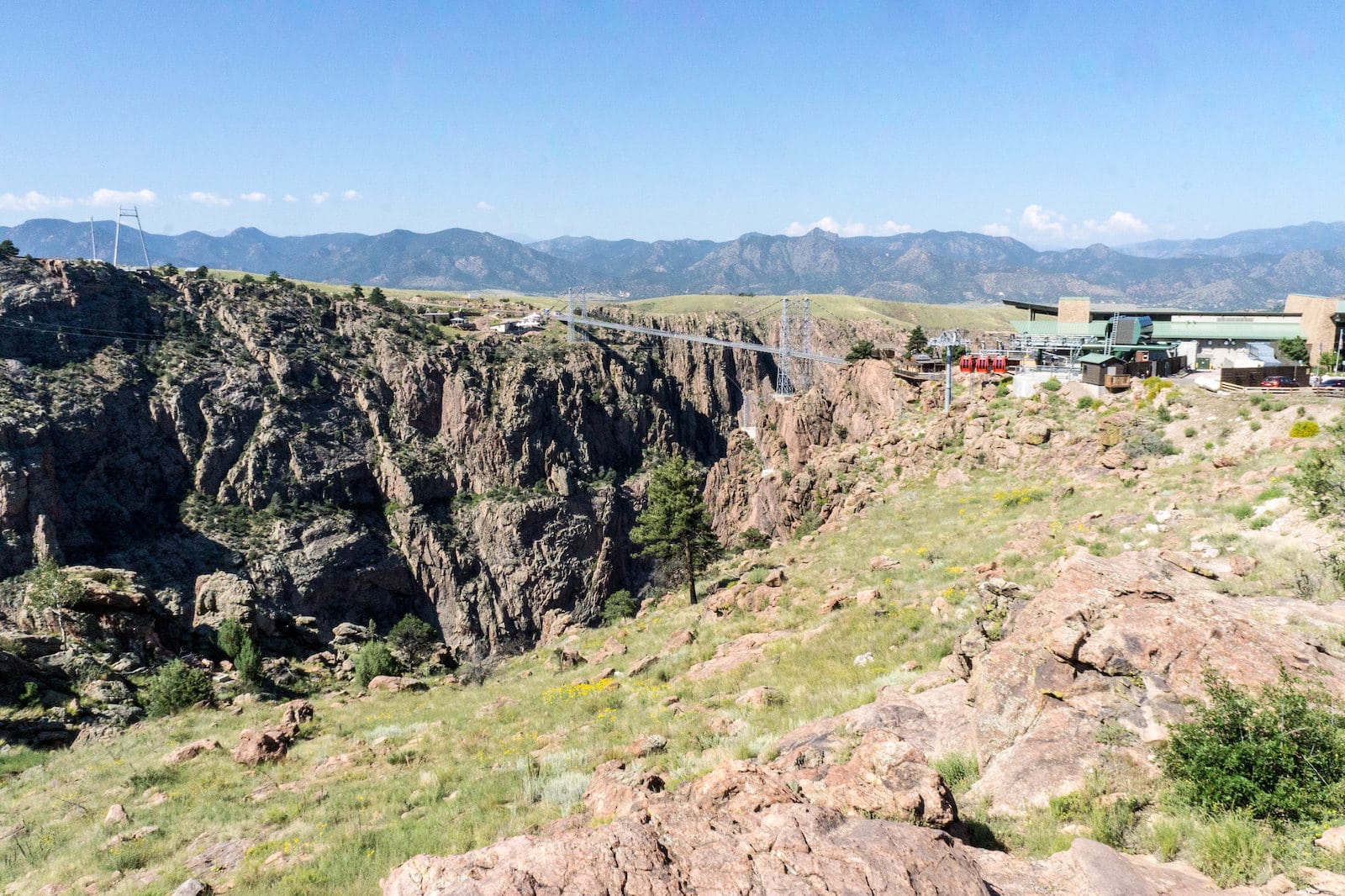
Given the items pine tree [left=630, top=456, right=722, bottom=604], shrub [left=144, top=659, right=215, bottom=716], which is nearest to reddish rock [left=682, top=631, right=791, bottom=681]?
pine tree [left=630, top=456, right=722, bottom=604]

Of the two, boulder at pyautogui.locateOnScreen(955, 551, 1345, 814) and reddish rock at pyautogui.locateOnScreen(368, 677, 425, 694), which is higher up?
boulder at pyautogui.locateOnScreen(955, 551, 1345, 814)

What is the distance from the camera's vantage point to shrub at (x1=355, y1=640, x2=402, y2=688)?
23297mm

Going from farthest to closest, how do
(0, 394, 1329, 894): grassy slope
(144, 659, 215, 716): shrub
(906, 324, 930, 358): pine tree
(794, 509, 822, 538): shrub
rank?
(906, 324, 930, 358): pine tree
(794, 509, 822, 538): shrub
(144, 659, 215, 716): shrub
(0, 394, 1329, 894): grassy slope

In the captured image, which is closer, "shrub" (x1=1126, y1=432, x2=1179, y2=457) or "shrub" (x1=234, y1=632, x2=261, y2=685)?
"shrub" (x1=234, y1=632, x2=261, y2=685)

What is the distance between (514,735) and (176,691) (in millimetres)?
12918

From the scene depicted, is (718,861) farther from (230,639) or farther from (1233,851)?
(230,639)

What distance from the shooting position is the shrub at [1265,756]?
18.5ft

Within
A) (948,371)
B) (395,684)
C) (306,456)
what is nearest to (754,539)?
(948,371)

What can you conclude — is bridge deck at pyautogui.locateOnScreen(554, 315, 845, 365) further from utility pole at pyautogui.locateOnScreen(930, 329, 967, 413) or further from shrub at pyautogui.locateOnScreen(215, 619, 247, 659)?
shrub at pyautogui.locateOnScreen(215, 619, 247, 659)

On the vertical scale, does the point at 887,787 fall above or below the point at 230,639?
above

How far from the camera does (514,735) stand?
1292 cm

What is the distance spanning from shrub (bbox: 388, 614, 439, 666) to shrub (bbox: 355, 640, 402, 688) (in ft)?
7.84

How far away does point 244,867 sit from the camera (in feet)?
28.6

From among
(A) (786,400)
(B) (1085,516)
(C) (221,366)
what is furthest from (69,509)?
(B) (1085,516)
